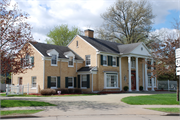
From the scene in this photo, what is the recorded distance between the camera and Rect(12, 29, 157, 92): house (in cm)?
2586

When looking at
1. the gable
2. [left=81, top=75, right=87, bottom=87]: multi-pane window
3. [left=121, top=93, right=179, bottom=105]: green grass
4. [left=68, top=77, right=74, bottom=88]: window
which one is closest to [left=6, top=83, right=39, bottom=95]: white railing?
[left=68, top=77, right=74, bottom=88]: window

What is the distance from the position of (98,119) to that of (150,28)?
3648 centimetres

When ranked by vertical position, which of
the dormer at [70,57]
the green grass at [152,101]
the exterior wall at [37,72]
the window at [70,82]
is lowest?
the green grass at [152,101]

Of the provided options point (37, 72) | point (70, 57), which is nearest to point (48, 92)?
point (37, 72)

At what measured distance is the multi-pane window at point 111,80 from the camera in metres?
29.2

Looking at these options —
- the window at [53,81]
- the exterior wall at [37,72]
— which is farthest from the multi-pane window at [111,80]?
the exterior wall at [37,72]

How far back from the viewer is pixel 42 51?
26.0 m

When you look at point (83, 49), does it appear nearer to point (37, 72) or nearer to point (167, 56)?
point (37, 72)

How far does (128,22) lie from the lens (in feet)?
143

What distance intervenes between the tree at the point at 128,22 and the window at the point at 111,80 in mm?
15047

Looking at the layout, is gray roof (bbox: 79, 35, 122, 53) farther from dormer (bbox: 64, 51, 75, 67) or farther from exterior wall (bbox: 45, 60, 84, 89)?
exterior wall (bbox: 45, 60, 84, 89)

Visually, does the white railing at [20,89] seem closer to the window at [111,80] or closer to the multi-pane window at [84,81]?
the multi-pane window at [84,81]

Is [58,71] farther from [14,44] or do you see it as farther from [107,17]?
[107,17]

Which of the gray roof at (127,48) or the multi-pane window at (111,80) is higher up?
the gray roof at (127,48)
